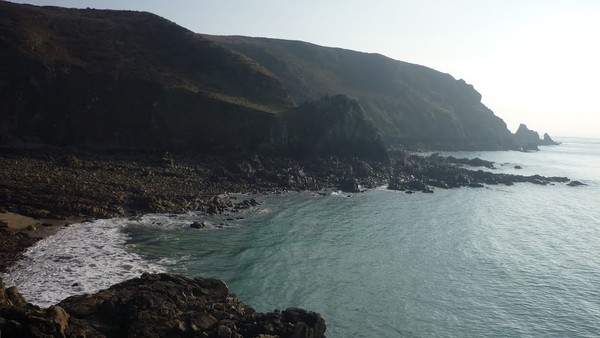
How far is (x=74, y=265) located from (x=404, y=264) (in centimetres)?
3120

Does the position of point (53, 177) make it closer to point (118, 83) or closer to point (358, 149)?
point (118, 83)

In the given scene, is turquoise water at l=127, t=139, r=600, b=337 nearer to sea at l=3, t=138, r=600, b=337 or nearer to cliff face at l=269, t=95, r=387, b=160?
sea at l=3, t=138, r=600, b=337

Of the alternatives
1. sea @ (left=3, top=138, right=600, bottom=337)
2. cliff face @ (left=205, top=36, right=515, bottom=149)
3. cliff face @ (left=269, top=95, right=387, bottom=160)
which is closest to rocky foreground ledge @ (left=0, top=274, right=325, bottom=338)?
sea @ (left=3, top=138, right=600, bottom=337)

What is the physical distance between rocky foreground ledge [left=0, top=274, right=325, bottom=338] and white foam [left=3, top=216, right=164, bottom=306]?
22.8ft

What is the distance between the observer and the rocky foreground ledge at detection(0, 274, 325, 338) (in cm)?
1984

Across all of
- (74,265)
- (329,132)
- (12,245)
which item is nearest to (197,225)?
(74,265)

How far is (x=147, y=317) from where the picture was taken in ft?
77.7

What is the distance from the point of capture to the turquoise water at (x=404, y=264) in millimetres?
32906

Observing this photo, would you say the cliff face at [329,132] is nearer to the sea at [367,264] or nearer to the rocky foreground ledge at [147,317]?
the sea at [367,264]

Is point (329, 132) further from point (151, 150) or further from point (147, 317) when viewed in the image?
point (147, 317)

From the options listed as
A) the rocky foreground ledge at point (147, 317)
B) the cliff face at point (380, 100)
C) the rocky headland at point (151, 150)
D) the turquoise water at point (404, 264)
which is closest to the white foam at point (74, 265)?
the rocky headland at point (151, 150)

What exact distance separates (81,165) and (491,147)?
562 feet

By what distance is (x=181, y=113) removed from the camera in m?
91.2

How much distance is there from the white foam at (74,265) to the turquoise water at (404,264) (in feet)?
8.30
